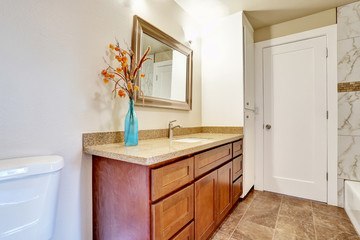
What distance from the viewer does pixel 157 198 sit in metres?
0.89

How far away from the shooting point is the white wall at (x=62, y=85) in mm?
868

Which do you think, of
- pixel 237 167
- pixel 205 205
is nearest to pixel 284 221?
pixel 237 167

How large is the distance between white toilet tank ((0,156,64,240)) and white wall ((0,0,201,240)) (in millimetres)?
167

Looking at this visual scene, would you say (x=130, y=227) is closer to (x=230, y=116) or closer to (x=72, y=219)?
(x=72, y=219)

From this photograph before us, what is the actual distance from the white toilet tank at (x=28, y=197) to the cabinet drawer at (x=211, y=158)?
2.64 feet

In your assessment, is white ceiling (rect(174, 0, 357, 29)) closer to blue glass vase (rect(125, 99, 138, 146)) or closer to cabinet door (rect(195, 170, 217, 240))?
blue glass vase (rect(125, 99, 138, 146))

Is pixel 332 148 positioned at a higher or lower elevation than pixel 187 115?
lower

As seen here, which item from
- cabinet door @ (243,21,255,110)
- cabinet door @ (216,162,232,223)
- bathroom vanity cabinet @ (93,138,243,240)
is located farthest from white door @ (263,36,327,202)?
bathroom vanity cabinet @ (93,138,243,240)

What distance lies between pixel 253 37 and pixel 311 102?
1161 millimetres

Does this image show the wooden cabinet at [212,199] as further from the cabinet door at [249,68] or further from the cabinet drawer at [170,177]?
the cabinet door at [249,68]

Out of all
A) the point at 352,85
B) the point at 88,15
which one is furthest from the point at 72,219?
the point at 352,85

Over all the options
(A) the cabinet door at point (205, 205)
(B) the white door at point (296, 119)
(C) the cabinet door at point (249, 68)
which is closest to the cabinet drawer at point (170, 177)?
(A) the cabinet door at point (205, 205)

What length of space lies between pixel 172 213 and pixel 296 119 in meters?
2.06

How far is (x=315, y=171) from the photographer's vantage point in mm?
2184
